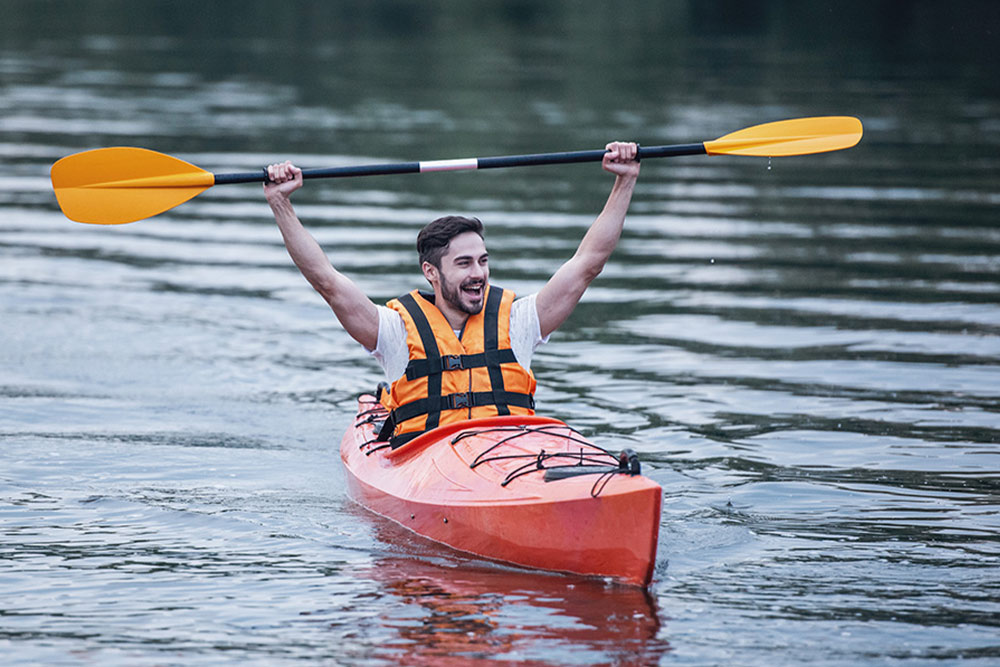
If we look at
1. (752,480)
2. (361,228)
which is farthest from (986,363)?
(361,228)

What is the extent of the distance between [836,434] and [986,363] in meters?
1.95

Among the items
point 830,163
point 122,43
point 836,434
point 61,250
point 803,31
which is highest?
point 803,31

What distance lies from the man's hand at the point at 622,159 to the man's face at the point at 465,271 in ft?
2.38

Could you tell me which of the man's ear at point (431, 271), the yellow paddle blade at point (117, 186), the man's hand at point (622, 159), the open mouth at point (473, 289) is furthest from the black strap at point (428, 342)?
→ the yellow paddle blade at point (117, 186)

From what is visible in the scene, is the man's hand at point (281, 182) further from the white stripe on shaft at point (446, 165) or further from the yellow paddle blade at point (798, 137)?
the yellow paddle blade at point (798, 137)

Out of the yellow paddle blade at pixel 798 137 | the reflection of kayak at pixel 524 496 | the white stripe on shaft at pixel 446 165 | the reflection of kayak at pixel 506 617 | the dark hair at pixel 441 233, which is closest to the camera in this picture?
the reflection of kayak at pixel 506 617

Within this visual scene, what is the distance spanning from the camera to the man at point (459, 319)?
20.9ft

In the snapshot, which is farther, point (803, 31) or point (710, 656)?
point (803, 31)

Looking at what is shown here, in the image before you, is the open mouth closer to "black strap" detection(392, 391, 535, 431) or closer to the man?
the man

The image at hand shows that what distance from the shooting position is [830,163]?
18172 millimetres

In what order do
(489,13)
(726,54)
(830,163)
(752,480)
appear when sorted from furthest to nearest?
(489,13)
(726,54)
(830,163)
(752,480)

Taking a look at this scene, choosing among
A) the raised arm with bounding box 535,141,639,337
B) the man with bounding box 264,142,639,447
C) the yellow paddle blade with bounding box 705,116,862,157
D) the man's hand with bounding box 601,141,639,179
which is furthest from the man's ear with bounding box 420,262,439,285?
the yellow paddle blade with bounding box 705,116,862,157

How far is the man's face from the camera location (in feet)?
20.9

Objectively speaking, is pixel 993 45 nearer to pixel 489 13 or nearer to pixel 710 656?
pixel 489 13
